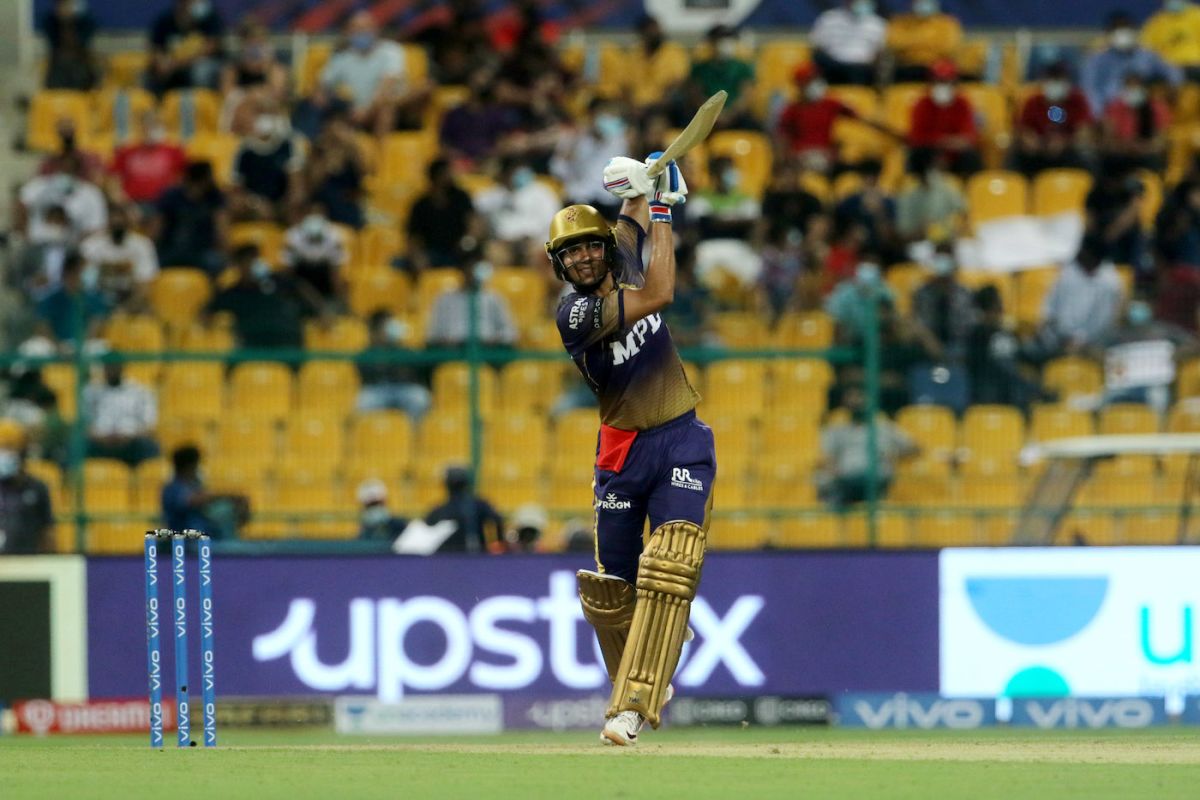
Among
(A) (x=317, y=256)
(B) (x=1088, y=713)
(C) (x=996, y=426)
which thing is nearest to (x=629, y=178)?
(C) (x=996, y=426)

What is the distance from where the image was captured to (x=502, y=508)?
14.7m

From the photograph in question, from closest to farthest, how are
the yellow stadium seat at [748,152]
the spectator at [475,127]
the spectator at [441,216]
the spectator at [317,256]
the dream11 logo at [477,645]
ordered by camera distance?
the dream11 logo at [477,645]
the spectator at [317,256]
the spectator at [441,216]
the yellow stadium seat at [748,152]
the spectator at [475,127]

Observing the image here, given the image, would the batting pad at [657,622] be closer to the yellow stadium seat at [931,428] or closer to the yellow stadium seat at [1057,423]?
the yellow stadium seat at [931,428]

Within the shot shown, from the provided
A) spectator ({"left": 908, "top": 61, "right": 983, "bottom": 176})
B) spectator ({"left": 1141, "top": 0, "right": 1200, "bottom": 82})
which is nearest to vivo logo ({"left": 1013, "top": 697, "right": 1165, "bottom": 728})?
spectator ({"left": 908, "top": 61, "right": 983, "bottom": 176})

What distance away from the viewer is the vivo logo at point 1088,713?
1359 cm

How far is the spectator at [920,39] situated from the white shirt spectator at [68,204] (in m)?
7.97

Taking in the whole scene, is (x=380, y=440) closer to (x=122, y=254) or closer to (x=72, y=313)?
(x=72, y=313)

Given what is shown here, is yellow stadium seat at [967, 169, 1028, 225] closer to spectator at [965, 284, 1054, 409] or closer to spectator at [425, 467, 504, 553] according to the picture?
spectator at [965, 284, 1054, 409]

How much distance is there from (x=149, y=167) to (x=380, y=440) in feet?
18.5

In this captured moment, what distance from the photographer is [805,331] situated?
1455 cm

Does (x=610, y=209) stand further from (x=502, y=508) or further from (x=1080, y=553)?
(x=1080, y=553)

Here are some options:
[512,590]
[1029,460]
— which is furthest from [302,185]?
[1029,460]

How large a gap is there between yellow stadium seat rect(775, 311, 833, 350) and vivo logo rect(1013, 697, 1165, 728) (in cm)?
280

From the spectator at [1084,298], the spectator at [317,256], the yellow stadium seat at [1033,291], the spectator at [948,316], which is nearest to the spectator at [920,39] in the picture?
the spectator at [1084,298]
